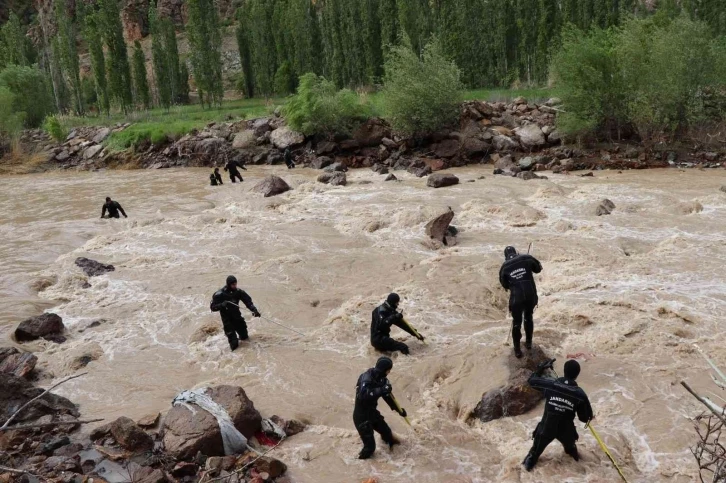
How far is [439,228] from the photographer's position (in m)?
17.5

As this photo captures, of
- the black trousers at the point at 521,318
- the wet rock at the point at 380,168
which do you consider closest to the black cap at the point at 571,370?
the black trousers at the point at 521,318

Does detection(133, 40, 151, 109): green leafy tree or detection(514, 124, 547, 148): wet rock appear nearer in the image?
detection(514, 124, 547, 148): wet rock

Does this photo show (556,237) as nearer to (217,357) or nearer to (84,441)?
(217,357)

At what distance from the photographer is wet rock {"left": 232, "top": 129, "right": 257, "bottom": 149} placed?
40531 mm

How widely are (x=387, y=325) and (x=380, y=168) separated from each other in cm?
2218

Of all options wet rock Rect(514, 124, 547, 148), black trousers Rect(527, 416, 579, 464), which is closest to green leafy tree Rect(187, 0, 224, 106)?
wet rock Rect(514, 124, 547, 148)

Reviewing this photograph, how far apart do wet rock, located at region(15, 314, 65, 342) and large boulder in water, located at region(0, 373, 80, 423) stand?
3064 mm

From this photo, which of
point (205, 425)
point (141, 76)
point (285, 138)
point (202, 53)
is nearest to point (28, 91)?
point (141, 76)

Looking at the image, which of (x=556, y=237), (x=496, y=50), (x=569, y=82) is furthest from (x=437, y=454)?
(x=496, y=50)

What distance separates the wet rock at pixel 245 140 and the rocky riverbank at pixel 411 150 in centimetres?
8

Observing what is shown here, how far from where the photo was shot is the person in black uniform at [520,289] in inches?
372

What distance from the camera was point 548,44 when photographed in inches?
1934

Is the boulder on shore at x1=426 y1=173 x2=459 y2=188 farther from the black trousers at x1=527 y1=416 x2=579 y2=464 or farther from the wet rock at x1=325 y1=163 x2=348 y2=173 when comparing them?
the black trousers at x1=527 y1=416 x2=579 y2=464

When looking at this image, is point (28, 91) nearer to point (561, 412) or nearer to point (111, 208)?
point (111, 208)
